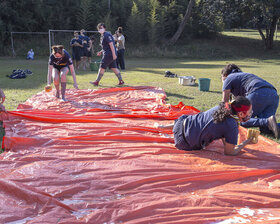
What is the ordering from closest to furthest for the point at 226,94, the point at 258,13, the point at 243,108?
the point at 243,108 < the point at 226,94 < the point at 258,13

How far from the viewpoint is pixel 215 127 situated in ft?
12.1

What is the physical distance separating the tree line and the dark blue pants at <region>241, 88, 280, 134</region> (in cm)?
2171

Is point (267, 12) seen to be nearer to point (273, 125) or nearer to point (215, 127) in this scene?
point (273, 125)

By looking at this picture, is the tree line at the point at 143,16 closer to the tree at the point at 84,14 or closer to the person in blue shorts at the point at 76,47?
the tree at the point at 84,14

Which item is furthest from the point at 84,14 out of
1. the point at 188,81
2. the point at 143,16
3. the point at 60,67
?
the point at 60,67

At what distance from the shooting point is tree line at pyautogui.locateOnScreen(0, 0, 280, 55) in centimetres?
2395

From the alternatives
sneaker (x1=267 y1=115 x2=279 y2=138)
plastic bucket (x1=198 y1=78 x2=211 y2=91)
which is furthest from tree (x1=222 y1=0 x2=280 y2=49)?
sneaker (x1=267 y1=115 x2=279 y2=138)

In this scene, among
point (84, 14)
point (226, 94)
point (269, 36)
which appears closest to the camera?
point (226, 94)

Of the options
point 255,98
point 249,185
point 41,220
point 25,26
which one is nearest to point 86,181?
point 41,220

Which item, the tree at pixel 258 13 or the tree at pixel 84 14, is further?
the tree at pixel 84 14

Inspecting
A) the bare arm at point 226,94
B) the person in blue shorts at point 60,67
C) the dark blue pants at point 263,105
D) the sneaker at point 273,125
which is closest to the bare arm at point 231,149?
the sneaker at point 273,125

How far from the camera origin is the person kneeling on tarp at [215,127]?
11.6 ft

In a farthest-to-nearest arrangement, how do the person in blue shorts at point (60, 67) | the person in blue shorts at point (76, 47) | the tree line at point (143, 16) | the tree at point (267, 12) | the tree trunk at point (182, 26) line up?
the tree trunk at point (182, 26)
the tree at point (267, 12)
the tree line at point (143, 16)
the person in blue shorts at point (76, 47)
the person in blue shorts at point (60, 67)

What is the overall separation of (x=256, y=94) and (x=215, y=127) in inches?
66.2
